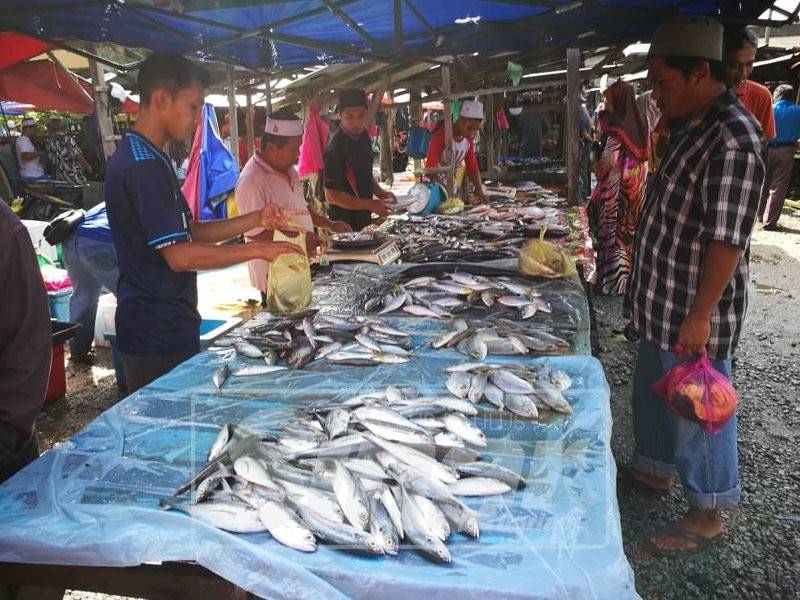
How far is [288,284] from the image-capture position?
339cm

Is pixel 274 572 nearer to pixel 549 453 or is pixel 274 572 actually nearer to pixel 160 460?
pixel 160 460

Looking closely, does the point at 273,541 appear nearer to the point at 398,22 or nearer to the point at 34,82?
the point at 398,22

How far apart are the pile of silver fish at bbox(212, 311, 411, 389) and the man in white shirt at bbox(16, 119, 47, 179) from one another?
12.6 meters

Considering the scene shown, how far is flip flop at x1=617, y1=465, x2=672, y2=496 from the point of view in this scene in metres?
3.61

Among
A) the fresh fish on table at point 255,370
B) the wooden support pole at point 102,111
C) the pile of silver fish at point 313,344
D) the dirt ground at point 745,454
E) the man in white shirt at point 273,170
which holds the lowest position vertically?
the dirt ground at point 745,454

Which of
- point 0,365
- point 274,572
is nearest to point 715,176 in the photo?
point 274,572

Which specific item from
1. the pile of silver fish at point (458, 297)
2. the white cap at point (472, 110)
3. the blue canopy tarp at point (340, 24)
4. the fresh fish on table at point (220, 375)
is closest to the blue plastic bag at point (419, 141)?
the blue canopy tarp at point (340, 24)

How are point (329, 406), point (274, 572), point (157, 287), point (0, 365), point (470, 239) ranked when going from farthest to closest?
point (470, 239)
point (157, 287)
point (329, 406)
point (0, 365)
point (274, 572)

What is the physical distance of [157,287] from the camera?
2.77 meters

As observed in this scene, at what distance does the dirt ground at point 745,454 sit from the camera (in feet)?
9.61

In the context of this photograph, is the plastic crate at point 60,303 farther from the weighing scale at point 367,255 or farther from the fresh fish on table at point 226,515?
the fresh fish on table at point 226,515

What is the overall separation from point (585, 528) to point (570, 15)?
5.64m

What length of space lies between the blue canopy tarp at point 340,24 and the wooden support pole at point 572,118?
0.91ft

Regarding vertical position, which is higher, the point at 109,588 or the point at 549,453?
the point at 549,453
